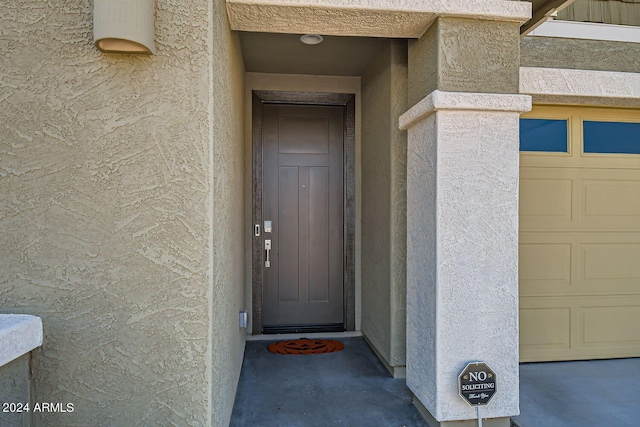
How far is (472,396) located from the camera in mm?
2352

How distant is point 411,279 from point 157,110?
1934 mm

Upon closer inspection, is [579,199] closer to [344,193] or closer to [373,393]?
[344,193]

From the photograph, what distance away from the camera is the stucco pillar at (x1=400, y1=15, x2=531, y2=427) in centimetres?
239

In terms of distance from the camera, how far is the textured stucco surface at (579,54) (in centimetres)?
338

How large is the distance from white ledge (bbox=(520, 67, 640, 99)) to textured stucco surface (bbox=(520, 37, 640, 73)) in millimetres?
142

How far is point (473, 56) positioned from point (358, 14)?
772 mm

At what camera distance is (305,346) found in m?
3.99

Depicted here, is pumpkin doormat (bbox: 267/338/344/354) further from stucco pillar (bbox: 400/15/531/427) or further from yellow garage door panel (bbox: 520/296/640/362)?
yellow garage door panel (bbox: 520/296/640/362)

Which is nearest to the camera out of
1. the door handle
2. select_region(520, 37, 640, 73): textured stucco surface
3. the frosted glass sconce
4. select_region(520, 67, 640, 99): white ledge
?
the frosted glass sconce

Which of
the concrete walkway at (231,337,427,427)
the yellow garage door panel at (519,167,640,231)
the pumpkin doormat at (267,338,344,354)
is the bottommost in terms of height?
the concrete walkway at (231,337,427,427)

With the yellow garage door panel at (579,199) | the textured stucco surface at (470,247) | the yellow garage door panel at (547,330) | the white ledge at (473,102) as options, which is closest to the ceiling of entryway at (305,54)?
the white ledge at (473,102)

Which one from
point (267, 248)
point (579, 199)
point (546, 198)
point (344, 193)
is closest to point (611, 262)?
point (579, 199)

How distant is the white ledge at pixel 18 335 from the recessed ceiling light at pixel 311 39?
2.70m

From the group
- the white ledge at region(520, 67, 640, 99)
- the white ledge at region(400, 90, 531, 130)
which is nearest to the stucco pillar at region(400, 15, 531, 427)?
the white ledge at region(400, 90, 531, 130)
